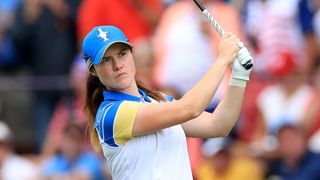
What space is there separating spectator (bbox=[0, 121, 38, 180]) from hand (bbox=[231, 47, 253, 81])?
4.82 metres

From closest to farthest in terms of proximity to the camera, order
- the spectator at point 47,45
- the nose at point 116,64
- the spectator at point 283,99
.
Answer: the nose at point 116,64, the spectator at point 283,99, the spectator at point 47,45

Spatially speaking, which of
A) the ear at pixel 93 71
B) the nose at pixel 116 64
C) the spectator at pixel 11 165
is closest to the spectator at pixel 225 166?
the spectator at pixel 11 165

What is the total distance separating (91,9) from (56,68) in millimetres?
971

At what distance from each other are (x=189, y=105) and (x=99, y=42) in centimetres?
60

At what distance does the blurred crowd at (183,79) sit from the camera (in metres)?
9.13

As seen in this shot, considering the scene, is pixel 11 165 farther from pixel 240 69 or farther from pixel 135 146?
pixel 240 69

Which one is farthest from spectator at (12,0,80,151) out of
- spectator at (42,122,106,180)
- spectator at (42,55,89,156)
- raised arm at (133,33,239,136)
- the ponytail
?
raised arm at (133,33,239,136)

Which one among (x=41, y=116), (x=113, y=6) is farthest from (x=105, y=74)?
(x=41, y=116)

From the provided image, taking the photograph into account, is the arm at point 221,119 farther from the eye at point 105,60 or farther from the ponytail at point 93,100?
the eye at point 105,60

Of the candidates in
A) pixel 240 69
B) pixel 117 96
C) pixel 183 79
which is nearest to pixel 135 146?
pixel 117 96

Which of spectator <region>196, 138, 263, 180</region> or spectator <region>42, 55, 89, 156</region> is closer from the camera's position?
spectator <region>196, 138, 263, 180</region>

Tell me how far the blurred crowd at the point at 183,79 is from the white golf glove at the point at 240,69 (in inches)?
120

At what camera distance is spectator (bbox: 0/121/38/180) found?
10219 millimetres

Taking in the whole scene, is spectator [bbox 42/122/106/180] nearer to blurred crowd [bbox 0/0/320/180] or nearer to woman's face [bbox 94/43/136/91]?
blurred crowd [bbox 0/0/320/180]
